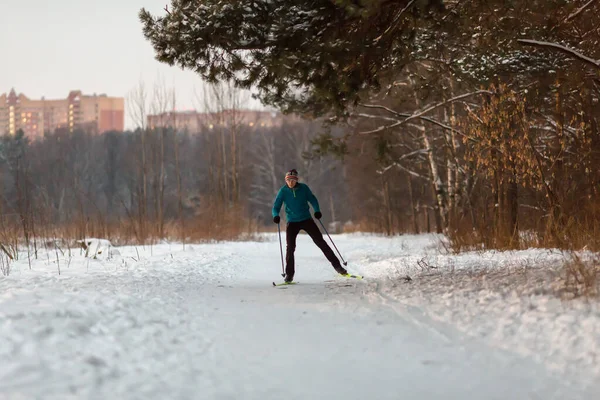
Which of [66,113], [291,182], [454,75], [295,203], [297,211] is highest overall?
[66,113]

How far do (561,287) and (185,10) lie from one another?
6777 millimetres

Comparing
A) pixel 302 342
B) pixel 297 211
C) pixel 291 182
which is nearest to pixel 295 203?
pixel 297 211

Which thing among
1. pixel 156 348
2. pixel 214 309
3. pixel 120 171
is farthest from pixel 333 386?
pixel 120 171

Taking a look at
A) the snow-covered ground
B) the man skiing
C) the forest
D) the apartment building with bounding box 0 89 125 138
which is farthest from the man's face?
the apartment building with bounding box 0 89 125 138

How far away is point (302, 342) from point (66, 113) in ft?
341

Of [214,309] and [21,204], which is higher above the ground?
[21,204]

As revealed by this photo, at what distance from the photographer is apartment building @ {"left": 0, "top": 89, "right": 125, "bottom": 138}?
258 ft

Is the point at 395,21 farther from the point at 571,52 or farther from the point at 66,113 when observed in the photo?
the point at 66,113

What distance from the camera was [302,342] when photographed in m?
4.91

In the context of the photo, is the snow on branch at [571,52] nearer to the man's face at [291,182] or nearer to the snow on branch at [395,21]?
the snow on branch at [395,21]

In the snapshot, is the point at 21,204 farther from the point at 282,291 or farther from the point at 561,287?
the point at 561,287

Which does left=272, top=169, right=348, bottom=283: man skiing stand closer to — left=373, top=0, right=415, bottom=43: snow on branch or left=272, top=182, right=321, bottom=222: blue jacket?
left=272, top=182, right=321, bottom=222: blue jacket

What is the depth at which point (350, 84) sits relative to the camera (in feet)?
27.8

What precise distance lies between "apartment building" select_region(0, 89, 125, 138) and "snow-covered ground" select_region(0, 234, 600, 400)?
72028 millimetres
